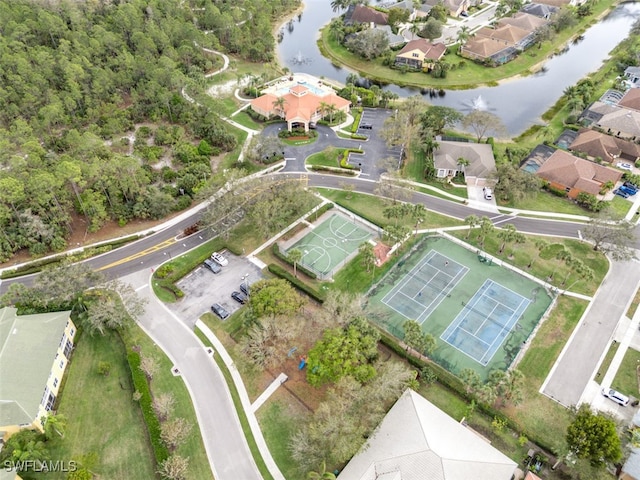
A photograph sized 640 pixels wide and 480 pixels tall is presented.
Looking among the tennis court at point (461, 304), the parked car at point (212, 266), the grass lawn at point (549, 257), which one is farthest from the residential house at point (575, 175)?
the parked car at point (212, 266)

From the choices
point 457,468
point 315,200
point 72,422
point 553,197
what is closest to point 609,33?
point 553,197

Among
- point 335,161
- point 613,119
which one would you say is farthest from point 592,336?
point 613,119

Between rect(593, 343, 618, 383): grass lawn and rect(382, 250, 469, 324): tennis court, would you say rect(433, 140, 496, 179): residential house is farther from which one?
rect(593, 343, 618, 383): grass lawn

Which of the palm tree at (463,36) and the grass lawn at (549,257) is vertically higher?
the palm tree at (463,36)

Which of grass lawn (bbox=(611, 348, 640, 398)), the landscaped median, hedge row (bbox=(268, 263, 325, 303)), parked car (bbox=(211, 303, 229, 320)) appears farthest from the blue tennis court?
the landscaped median

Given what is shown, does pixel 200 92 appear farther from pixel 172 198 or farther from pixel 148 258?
pixel 148 258

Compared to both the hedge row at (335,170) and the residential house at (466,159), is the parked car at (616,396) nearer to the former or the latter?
the residential house at (466,159)
